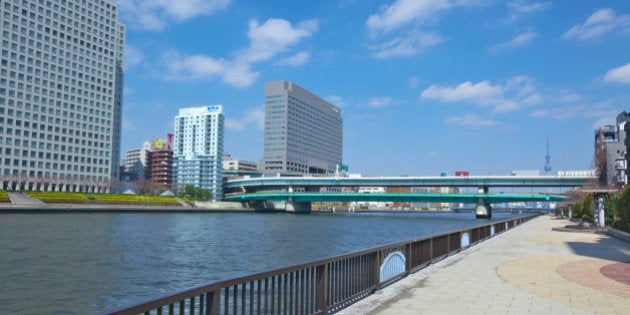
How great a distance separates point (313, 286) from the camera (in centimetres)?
982

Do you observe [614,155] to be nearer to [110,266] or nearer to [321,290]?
[110,266]

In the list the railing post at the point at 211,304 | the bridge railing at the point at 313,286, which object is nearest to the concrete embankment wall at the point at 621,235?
the bridge railing at the point at 313,286

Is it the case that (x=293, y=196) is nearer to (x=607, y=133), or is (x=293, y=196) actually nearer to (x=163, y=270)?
(x=607, y=133)

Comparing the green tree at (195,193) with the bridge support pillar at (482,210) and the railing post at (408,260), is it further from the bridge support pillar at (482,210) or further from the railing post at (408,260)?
the railing post at (408,260)

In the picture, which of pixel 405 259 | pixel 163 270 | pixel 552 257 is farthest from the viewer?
pixel 163 270

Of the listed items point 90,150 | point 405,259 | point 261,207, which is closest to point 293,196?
point 261,207

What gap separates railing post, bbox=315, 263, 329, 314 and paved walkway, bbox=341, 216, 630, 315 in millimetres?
927

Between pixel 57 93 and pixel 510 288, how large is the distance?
16131 centimetres

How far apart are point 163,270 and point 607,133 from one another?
16183cm

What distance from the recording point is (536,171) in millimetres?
127312

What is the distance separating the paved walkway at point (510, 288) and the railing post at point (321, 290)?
927mm

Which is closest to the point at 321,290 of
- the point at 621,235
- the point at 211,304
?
the point at 211,304

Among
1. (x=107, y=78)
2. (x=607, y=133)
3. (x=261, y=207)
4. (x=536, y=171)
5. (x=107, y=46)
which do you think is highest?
(x=107, y=46)

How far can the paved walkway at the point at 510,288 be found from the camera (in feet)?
36.3
